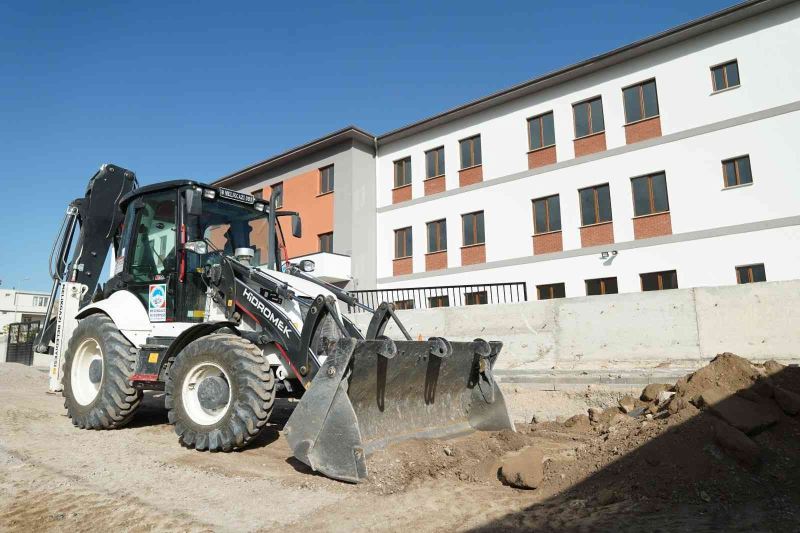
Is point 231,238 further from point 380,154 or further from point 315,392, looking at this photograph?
point 380,154

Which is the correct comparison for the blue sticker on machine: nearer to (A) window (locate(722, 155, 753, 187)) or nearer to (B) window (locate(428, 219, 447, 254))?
(A) window (locate(722, 155, 753, 187))

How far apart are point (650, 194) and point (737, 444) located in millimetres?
15134

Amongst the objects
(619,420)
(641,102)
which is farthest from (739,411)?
(641,102)

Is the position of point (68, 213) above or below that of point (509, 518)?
above

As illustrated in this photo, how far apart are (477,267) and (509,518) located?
1791 cm

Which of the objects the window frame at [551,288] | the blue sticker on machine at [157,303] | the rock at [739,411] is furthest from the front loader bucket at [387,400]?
the window frame at [551,288]

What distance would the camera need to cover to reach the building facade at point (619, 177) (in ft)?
52.2

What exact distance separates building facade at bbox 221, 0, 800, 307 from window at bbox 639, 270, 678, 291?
1.7 inches

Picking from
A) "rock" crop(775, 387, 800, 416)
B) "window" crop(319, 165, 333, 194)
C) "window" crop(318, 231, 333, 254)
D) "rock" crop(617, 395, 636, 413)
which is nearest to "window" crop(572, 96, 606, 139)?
"window" crop(319, 165, 333, 194)

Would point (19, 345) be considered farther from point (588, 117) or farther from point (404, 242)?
point (588, 117)

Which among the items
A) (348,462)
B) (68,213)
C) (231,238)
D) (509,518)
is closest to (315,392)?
(348,462)

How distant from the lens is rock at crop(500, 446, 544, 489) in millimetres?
4398

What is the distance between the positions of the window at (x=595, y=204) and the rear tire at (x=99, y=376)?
51.8 ft

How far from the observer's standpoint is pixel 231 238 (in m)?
7.48
